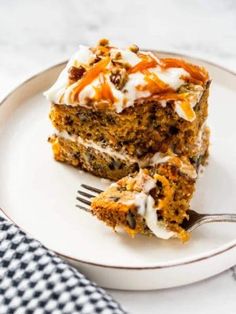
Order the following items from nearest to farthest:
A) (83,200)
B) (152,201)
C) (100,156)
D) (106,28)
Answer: (152,201) < (83,200) < (100,156) < (106,28)

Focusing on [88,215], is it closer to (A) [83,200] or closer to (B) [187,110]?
(A) [83,200]

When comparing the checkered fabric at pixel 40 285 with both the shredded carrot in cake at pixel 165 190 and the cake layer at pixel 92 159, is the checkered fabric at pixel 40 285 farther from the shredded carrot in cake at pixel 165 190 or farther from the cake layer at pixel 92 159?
the cake layer at pixel 92 159

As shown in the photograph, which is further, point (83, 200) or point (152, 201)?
point (83, 200)

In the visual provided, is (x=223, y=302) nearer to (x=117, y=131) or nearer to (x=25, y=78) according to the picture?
(x=117, y=131)

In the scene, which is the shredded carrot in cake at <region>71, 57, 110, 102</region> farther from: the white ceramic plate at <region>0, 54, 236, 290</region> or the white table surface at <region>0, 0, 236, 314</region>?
the white table surface at <region>0, 0, 236, 314</region>

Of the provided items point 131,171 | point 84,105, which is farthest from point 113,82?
point 131,171

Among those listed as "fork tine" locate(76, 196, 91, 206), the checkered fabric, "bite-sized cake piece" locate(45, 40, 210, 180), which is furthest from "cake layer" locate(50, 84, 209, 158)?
the checkered fabric

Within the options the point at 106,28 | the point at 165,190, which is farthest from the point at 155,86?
the point at 106,28
